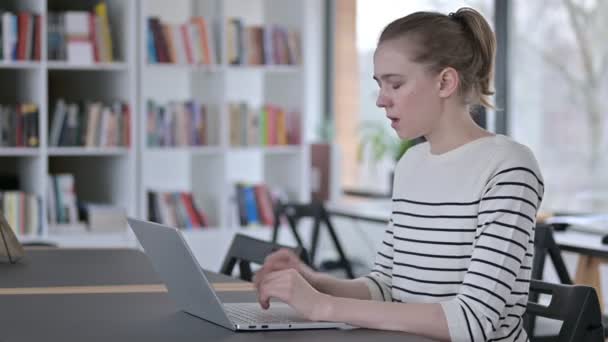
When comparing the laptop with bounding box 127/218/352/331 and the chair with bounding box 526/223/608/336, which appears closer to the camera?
the laptop with bounding box 127/218/352/331

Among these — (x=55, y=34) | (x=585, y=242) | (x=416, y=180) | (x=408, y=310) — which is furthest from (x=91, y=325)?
(x=55, y=34)

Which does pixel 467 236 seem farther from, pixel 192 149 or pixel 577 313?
pixel 192 149

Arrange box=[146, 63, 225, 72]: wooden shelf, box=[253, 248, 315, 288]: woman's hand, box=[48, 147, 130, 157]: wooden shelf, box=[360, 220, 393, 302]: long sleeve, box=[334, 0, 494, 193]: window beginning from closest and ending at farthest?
box=[253, 248, 315, 288]: woman's hand < box=[360, 220, 393, 302]: long sleeve < box=[48, 147, 130, 157]: wooden shelf < box=[146, 63, 225, 72]: wooden shelf < box=[334, 0, 494, 193]: window

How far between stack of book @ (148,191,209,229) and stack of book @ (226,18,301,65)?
78 cm

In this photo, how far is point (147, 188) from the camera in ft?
17.4

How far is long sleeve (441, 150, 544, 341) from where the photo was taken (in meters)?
1.57

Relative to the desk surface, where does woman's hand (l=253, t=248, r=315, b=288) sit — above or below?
above

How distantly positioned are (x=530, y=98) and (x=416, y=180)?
3.92 metres

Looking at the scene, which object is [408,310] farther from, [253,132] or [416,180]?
[253,132]

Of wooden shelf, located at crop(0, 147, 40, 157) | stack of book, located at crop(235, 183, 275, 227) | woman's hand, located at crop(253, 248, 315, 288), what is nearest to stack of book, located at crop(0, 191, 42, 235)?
wooden shelf, located at crop(0, 147, 40, 157)

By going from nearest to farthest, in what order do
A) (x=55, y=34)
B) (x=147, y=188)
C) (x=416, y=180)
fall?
(x=416, y=180)
(x=55, y=34)
(x=147, y=188)

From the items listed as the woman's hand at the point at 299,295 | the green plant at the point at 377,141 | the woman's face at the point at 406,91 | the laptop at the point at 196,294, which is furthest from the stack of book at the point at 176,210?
the woman's hand at the point at 299,295

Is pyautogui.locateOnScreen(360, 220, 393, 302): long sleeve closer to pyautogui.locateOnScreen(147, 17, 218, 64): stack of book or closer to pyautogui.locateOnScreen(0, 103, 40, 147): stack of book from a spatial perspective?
pyautogui.locateOnScreen(0, 103, 40, 147): stack of book

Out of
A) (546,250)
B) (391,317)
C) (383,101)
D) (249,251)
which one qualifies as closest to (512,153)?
(383,101)
